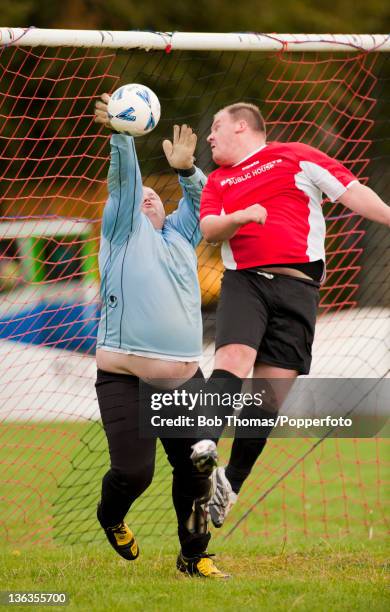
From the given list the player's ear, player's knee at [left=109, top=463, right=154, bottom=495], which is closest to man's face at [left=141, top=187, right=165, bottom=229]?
the player's ear

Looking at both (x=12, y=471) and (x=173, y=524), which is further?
(x=12, y=471)

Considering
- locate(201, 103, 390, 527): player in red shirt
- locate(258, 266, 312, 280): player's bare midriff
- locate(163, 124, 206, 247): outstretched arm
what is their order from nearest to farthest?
1. locate(201, 103, 390, 527): player in red shirt
2. locate(258, 266, 312, 280): player's bare midriff
3. locate(163, 124, 206, 247): outstretched arm

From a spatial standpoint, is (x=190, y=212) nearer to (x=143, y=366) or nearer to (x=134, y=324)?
(x=134, y=324)

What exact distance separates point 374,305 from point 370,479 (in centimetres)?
159

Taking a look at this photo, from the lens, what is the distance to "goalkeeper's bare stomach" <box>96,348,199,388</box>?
5330 millimetres

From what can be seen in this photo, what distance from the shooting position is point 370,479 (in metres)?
9.97

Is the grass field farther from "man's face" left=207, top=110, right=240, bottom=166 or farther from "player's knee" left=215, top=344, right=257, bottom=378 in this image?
"man's face" left=207, top=110, right=240, bottom=166

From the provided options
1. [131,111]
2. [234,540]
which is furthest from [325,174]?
[234,540]

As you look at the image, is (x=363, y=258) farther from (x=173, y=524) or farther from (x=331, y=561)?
(x=331, y=561)

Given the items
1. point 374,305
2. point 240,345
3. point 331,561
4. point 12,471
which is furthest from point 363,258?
point 240,345

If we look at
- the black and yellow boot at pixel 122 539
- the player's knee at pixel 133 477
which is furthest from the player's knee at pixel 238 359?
the black and yellow boot at pixel 122 539

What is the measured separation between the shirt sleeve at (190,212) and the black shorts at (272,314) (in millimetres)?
310

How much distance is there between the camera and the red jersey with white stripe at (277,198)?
5422 millimetres

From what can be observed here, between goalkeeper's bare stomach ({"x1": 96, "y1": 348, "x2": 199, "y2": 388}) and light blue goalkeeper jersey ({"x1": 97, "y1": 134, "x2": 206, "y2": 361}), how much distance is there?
3 cm
